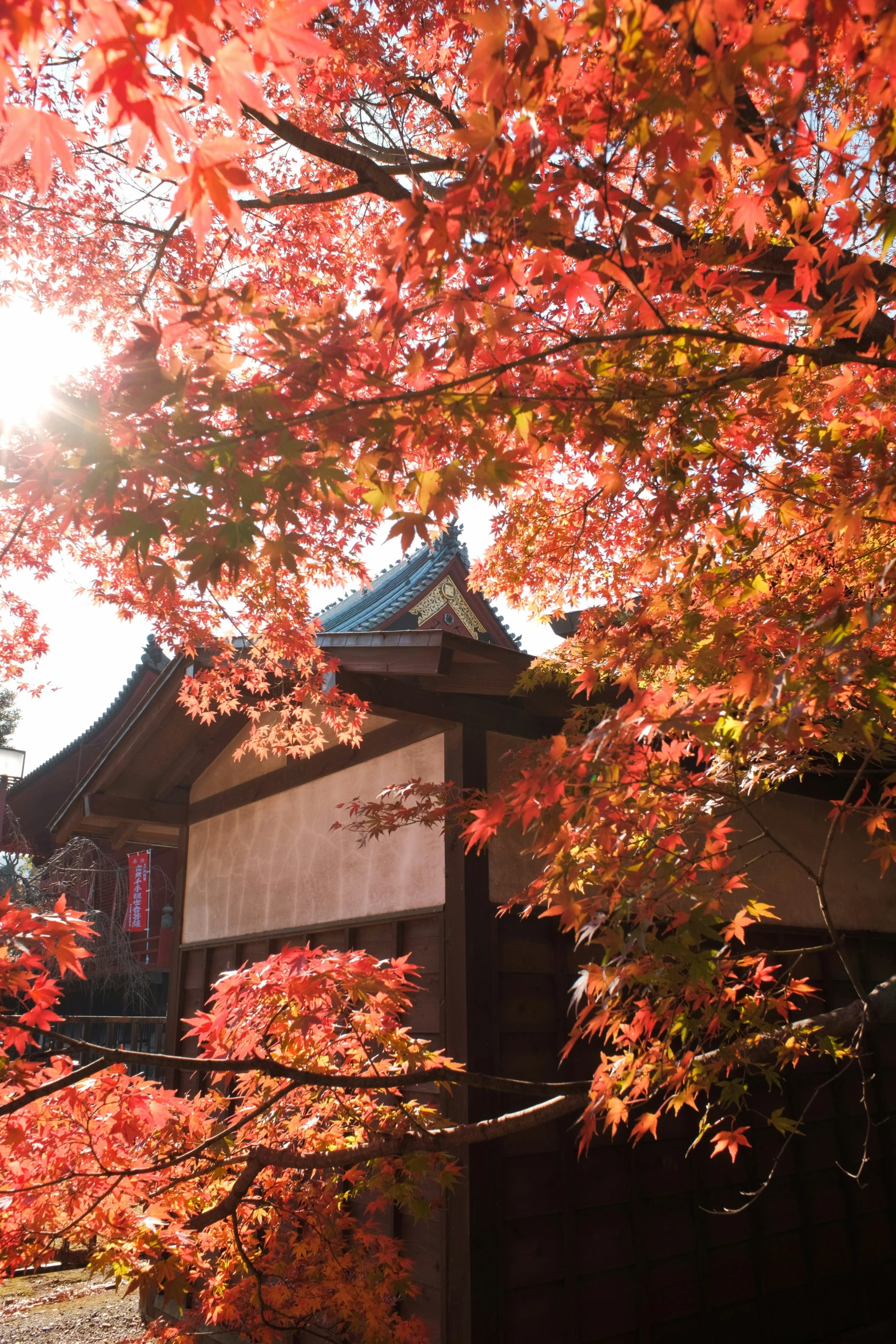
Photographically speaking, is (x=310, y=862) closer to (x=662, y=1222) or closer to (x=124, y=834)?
(x=124, y=834)

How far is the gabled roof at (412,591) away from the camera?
1917cm

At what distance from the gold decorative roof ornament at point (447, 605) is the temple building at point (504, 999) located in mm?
11359

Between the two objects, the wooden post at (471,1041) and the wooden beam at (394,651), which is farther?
the wooden beam at (394,651)

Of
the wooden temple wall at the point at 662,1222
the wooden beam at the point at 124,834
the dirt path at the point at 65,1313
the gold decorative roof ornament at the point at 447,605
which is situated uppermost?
the gold decorative roof ornament at the point at 447,605

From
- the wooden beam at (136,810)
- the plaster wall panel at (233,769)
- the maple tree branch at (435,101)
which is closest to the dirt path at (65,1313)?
the wooden beam at (136,810)

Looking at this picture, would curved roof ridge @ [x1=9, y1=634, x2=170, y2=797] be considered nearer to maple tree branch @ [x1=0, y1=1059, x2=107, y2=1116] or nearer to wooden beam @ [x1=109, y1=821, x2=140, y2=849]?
wooden beam @ [x1=109, y1=821, x2=140, y2=849]

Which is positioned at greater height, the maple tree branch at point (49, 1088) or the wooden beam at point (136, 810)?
the wooden beam at point (136, 810)

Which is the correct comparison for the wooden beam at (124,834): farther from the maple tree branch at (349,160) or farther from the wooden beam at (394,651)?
the maple tree branch at (349,160)

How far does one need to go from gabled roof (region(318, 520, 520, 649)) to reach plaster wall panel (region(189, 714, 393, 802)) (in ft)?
31.9

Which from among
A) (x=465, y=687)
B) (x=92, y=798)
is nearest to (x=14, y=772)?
(x=92, y=798)

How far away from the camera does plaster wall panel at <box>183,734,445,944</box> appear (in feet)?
19.1

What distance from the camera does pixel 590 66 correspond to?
386 centimetres

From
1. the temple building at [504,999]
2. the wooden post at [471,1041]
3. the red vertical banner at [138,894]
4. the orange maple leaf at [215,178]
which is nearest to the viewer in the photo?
the orange maple leaf at [215,178]

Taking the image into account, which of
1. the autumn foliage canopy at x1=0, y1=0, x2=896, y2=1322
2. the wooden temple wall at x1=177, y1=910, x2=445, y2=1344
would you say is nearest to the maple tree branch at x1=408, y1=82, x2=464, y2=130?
the autumn foliage canopy at x1=0, y1=0, x2=896, y2=1322
